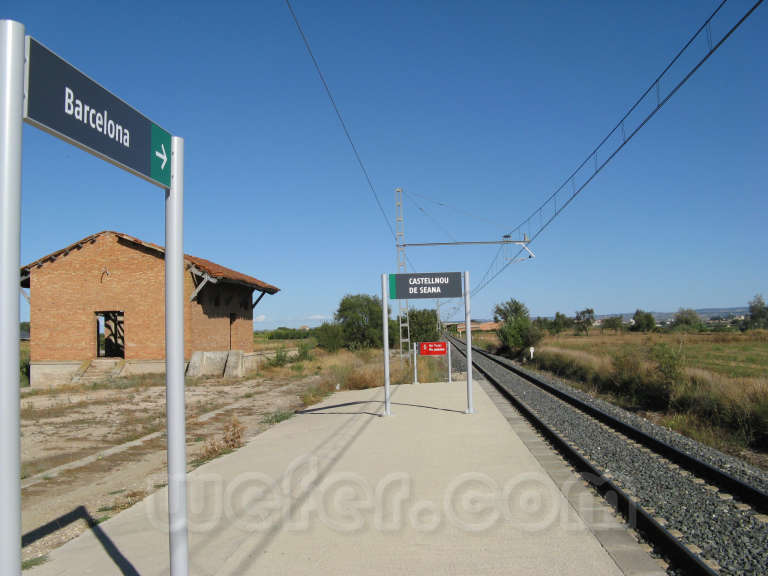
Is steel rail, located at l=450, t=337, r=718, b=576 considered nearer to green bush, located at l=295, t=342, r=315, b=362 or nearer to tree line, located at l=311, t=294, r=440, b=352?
green bush, located at l=295, t=342, r=315, b=362

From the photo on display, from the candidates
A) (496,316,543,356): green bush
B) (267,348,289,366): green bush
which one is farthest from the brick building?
(496,316,543,356): green bush

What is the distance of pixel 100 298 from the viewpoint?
27.9 metres

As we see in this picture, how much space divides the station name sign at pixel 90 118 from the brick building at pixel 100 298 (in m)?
24.3

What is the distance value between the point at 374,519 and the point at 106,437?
9686 millimetres

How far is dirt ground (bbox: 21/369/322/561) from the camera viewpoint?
710 cm

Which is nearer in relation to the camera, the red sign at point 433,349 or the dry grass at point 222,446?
the dry grass at point 222,446

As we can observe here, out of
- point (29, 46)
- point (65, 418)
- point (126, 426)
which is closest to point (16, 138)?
point (29, 46)

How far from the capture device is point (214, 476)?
8016mm

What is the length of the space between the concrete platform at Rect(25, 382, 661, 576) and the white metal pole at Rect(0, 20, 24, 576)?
2.55 m

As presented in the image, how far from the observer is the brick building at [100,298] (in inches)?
1077

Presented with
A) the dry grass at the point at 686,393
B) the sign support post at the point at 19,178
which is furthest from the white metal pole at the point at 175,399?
the dry grass at the point at 686,393

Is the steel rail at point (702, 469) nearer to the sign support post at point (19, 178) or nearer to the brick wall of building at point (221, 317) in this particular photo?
the sign support post at point (19, 178)

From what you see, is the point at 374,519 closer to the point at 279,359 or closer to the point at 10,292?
the point at 10,292

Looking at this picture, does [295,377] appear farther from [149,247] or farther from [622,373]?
[622,373]
